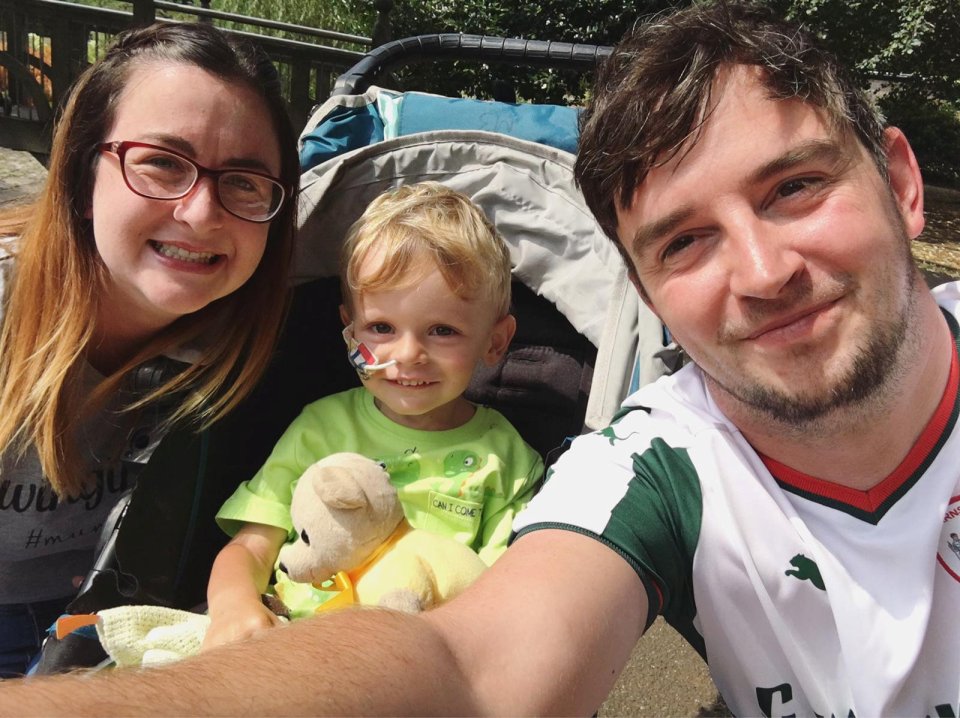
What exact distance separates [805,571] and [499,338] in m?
0.94

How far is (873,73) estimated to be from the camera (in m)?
8.52

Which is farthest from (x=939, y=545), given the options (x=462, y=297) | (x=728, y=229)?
(x=462, y=297)

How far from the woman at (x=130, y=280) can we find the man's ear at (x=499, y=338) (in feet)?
1.87

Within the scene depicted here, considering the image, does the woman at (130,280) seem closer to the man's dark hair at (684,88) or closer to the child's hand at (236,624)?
the child's hand at (236,624)

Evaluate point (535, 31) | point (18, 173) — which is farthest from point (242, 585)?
point (535, 31)

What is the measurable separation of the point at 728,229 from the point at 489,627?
2.73ft

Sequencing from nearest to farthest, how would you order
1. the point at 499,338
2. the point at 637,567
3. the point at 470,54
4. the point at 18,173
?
the point at 637,567, the point at 499,338, the point at 470,54, the point at 18,173

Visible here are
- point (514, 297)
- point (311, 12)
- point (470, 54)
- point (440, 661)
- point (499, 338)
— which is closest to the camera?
point (440, 661)

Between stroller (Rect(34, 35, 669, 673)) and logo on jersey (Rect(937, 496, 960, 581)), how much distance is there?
694mm

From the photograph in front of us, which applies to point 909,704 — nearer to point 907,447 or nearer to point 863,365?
point 907,447

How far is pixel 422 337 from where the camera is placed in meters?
1.91

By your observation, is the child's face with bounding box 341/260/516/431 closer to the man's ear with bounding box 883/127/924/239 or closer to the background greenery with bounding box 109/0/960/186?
the man's ear with bounding box 883/127/924/239

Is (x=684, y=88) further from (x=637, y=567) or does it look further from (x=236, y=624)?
(x=236, y=624)

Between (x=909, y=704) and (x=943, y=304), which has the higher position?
(x=943, y=304)
